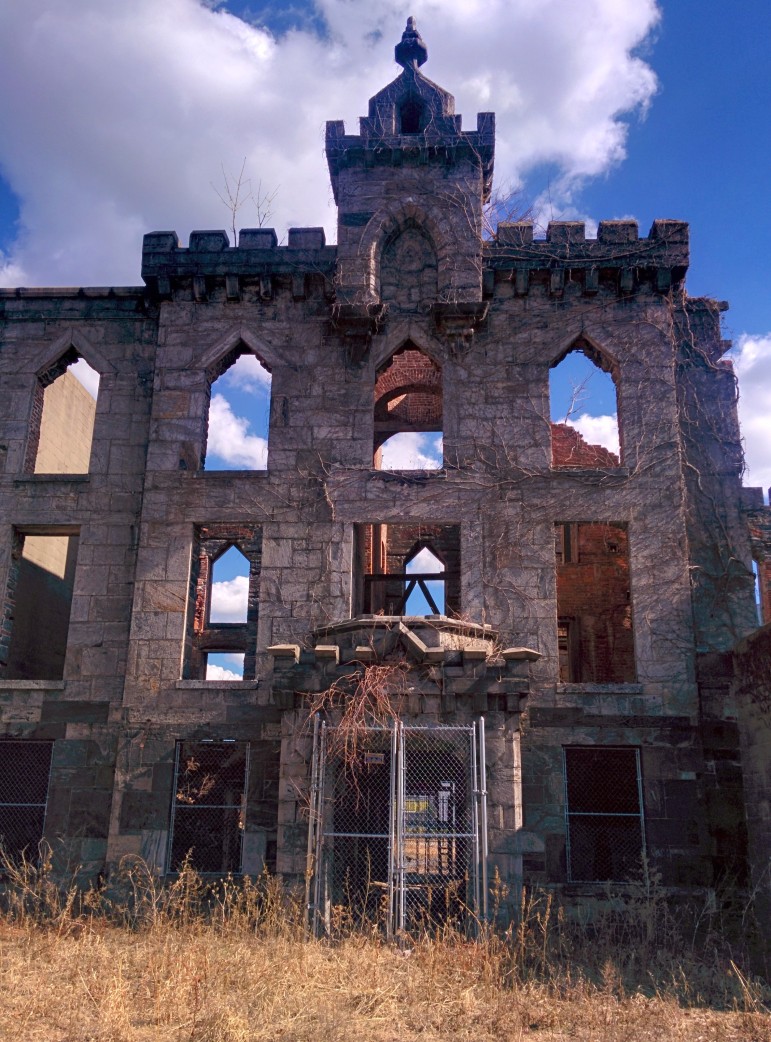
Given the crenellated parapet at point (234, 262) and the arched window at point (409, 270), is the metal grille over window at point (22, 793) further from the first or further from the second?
the arched window at point (409, 270)

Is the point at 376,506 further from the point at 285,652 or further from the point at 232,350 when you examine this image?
the point at 232,350

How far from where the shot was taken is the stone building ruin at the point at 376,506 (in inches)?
485

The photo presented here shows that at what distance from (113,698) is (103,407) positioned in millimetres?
4837

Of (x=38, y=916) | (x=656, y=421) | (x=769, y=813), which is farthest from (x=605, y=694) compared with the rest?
(x=38, y=916)

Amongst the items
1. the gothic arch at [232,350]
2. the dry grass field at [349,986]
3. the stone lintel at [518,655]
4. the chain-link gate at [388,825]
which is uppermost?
the gothic arch at [232,350]

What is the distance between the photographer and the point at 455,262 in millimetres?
14398

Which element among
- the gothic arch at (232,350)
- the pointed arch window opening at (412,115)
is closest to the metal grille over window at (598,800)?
the gothic arch at (232,350)

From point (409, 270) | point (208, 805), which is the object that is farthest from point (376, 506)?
point (208, 805)

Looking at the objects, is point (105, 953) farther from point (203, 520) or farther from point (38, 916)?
point (203, 520)

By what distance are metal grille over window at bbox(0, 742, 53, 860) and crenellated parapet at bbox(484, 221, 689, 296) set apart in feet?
34.9

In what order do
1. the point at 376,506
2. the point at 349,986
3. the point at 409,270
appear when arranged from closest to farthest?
the point at 349,986 → the point at 376,506 → the point at 409,270

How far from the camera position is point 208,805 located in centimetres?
1303

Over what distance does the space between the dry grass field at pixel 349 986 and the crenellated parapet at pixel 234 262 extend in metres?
9.39

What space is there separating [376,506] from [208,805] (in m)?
5.15
